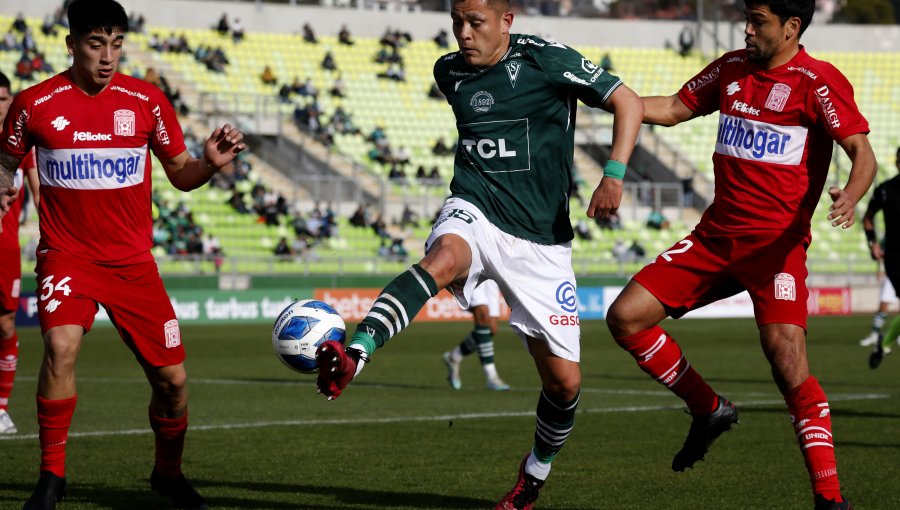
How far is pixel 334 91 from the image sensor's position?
4244 centimetres

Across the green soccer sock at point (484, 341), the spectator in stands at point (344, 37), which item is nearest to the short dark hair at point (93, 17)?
the green soccer sock at point (484, 341)

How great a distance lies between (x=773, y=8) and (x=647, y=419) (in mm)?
6050

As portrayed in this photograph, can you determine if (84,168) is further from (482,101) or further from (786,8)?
(786,8)

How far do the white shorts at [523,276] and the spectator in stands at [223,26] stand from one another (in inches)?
1461

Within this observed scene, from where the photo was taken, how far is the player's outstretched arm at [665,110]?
750 centimetres

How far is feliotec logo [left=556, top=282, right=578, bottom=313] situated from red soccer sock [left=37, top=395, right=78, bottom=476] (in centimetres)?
261

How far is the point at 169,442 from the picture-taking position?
7543 millimetres

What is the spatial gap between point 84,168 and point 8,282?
4.19 meters

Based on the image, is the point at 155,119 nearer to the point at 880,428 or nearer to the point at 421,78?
the point at 880,428

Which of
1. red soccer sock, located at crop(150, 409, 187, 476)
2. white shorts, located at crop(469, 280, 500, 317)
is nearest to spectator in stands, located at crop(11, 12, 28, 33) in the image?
white shorts, located at crop(469, 280, 500, 317)

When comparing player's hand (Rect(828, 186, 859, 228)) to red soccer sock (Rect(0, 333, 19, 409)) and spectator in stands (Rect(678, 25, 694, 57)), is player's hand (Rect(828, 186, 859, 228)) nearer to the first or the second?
red soccer sock (Rect(0, 333, 19, 409))

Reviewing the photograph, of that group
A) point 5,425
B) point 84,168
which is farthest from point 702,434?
point 5,425

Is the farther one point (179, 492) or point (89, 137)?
point (179, 492)

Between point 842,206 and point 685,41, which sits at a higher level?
point 842,206
